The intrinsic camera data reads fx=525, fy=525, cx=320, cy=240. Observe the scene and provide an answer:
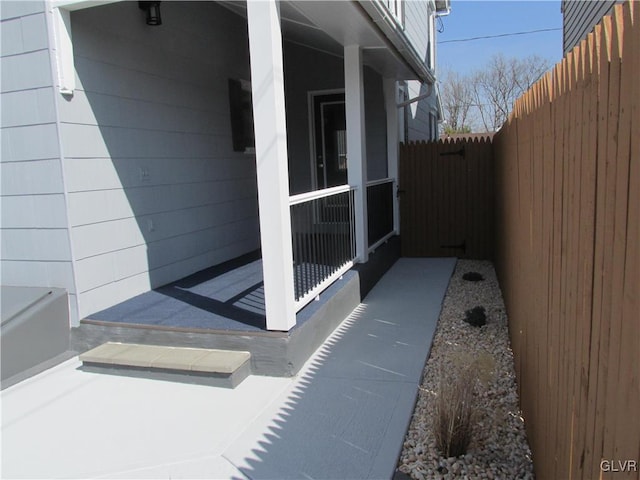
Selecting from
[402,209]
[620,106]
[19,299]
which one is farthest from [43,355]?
[402,209]

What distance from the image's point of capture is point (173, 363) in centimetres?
351

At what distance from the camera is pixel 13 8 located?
377 centimetres

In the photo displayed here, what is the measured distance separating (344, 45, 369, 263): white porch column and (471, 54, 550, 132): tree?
81.5ft

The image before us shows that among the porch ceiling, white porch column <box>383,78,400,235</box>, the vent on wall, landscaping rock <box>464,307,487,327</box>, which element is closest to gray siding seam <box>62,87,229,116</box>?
the vent on wall

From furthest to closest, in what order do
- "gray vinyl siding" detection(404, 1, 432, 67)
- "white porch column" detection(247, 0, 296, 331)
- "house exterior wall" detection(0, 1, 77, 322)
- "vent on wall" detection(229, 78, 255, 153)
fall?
"gray vinyl siding" detection(404, 1, 432, 67), "vent on wall" detection(229, 78, 255, 153), "house exterior wall" detection(0, 1, 77, 322), "white porch column" detection(247, 0, 296, 331)

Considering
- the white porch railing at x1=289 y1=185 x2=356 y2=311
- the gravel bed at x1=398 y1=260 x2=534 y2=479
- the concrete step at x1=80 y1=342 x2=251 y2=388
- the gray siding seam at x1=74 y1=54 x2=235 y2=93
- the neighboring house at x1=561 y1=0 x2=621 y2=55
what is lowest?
the gravel bed at x1=398 y1=260 x2=534 y2=479

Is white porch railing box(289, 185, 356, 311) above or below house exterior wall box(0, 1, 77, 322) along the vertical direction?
below

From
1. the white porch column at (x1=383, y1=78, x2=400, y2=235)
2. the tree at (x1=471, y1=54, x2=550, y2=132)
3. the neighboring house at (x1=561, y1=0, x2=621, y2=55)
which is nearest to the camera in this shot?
the neighboring house at (x1=561, y1=0, x2=621, y2=55)

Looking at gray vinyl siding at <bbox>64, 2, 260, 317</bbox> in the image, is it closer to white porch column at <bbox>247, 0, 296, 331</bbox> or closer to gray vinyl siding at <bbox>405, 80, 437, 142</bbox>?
white porch column at <bbox>247, 0, 296, 331</bbox>

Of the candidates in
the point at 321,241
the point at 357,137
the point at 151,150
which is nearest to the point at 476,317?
the point at 321,241

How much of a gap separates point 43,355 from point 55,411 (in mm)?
736

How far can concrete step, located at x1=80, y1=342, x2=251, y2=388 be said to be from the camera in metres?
3.44

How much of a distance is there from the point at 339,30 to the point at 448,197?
3695 mm

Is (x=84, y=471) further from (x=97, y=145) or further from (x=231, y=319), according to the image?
(x=97, y=145)
